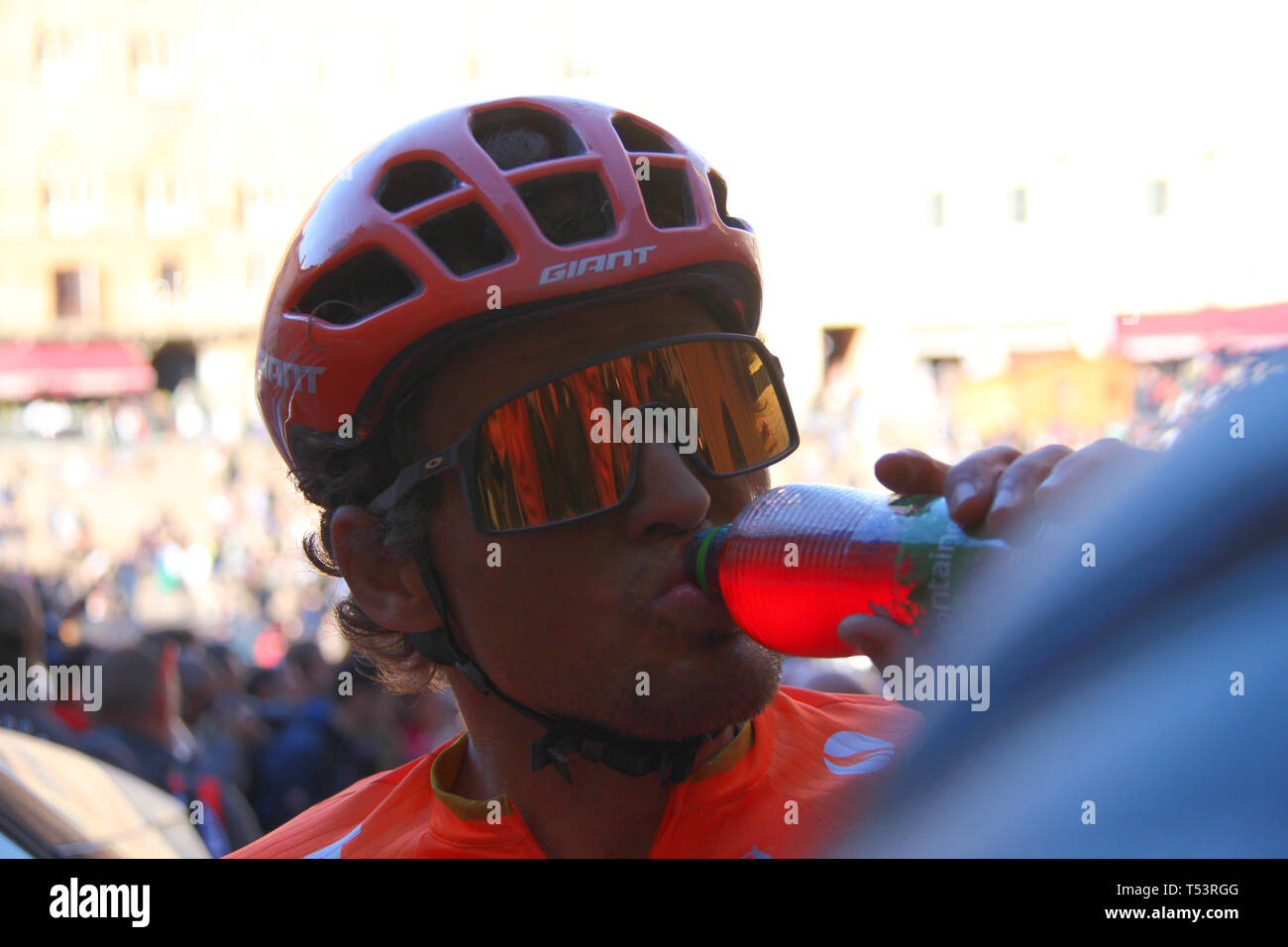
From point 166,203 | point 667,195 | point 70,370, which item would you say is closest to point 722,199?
point 667,195

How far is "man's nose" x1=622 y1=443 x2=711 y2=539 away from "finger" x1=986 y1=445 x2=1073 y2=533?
0.62 meters

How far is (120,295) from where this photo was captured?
41531 millimetres

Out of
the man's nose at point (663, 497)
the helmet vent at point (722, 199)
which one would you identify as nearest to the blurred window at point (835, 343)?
the helmet vent at point (722, 199)

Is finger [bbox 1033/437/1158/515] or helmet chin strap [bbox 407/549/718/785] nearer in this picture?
finger [bbox 1033/437/1158/515]

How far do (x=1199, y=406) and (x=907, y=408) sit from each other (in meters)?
34.8

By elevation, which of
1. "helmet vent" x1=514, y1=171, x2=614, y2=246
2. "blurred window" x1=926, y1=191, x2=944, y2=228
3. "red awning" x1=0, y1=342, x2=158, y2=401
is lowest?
"red awning" x1=0, y1=342, x2=158, y2=401

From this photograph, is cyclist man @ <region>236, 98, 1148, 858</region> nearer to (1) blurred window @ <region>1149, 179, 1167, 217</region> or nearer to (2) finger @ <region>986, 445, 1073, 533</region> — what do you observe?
(2) finger @ <region>986, 445, 1073, 533</region>

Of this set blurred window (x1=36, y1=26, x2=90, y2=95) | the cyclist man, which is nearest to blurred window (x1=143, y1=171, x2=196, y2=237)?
blurred window (x1=36, y1=26, x2=90, y2=95)

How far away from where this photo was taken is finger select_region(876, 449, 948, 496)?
1.33 meters

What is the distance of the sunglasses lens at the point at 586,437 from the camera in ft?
5.65

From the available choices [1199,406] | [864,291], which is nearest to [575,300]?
[1199,406]

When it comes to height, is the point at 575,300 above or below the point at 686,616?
above
